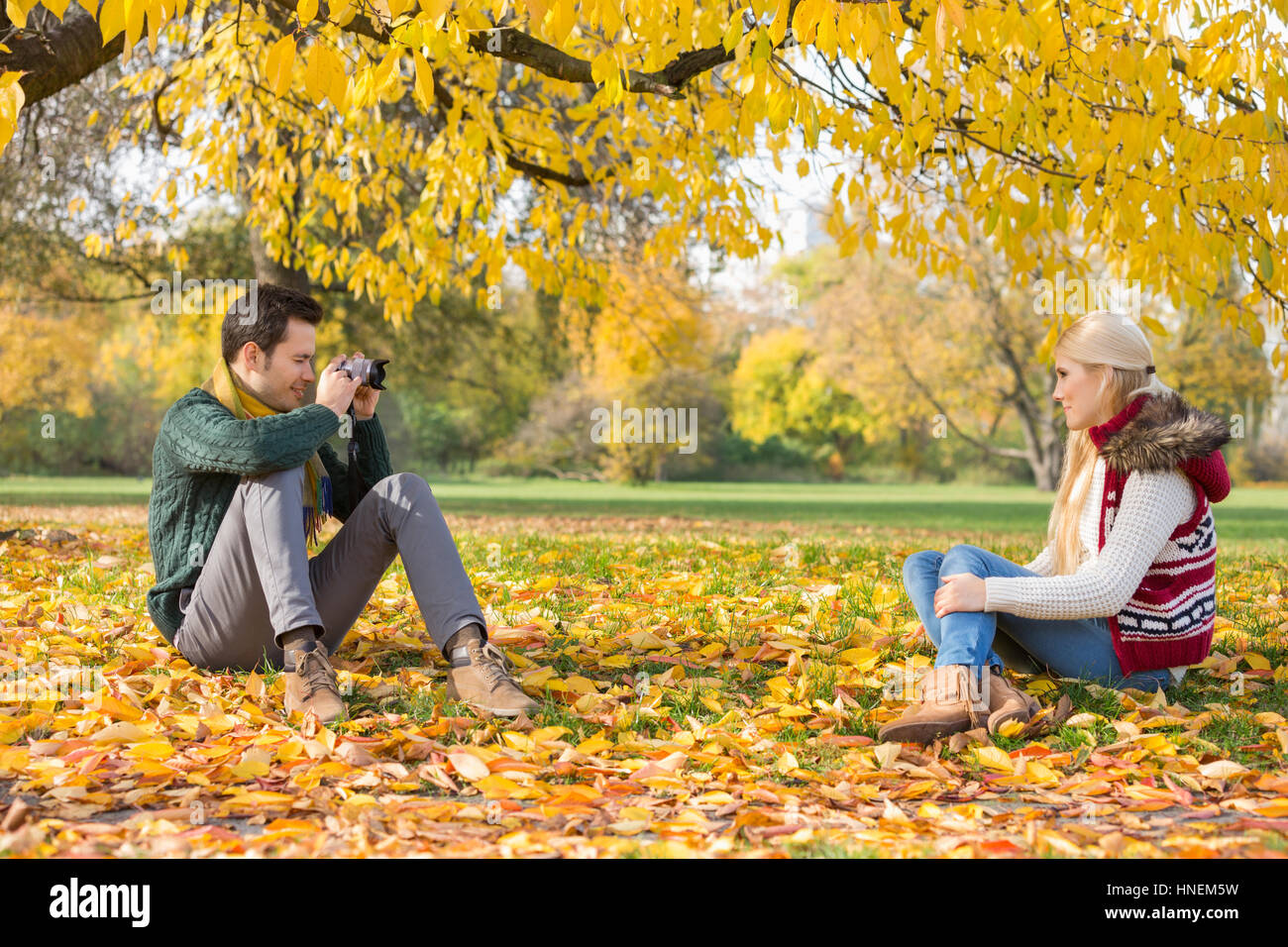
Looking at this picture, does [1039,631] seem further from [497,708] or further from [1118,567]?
[497,708]

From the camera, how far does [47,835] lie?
7.20 ft

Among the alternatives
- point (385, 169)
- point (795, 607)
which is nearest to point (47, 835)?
point (795, 607)

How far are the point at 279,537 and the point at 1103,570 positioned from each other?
2.28m

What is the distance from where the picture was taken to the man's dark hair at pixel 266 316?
335cm

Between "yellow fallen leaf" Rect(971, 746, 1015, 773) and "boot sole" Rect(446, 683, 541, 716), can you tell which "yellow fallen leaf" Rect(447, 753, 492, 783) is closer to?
"boot sole" Rect(446, 683, 541, 716)

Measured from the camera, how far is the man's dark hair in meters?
3.35

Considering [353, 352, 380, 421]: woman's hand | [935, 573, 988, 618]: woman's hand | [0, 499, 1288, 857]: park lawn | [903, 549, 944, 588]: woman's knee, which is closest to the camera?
[0, 499, 1288, 857]: park lawn

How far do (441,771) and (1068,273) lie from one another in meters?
5.24

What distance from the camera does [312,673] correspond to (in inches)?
120

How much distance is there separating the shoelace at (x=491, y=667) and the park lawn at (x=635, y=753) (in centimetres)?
13

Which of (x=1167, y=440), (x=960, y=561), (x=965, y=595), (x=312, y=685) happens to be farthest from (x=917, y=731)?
(x=312, y=685)

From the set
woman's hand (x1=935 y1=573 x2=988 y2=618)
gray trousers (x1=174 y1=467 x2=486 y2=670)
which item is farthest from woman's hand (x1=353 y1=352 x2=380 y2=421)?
woman's hand (x1=935 y1=573 x2=988 y2=618)

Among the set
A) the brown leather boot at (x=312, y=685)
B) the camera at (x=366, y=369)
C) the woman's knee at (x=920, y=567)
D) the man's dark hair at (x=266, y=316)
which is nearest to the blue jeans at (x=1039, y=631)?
the woman's knee at (x=920, y=567)

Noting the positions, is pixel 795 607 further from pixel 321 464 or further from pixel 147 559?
pixel 147 559
